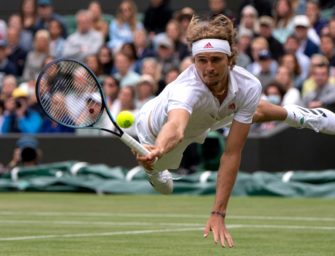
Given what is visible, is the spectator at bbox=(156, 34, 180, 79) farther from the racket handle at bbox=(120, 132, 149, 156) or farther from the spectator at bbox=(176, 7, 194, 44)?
the racket handle at bbox=(120, 132, 149, 156)

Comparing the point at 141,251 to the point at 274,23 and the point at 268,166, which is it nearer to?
the point at 268,166

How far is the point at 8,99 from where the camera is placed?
17.5 metres

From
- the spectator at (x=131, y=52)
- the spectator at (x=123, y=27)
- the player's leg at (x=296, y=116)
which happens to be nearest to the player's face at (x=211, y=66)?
Result: the player's leg at (x=296, y=116)

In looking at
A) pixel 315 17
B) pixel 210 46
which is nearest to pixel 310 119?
pixel 210 46

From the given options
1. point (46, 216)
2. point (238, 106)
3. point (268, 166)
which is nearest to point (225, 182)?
point (238, 106)

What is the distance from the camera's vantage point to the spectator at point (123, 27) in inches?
728

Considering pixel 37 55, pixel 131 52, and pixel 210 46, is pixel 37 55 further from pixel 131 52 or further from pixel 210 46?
pixel 210 46

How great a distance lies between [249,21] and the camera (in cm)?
1766

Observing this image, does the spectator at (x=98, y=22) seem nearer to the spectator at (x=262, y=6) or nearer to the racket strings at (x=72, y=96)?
the spectator at (x=262, y=6)

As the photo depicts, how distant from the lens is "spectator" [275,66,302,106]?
15203 mm

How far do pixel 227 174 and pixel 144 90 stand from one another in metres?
8.60

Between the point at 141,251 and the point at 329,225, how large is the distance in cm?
276

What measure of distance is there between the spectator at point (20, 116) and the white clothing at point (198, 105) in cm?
870

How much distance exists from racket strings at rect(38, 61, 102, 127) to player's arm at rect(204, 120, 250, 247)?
1.02m
